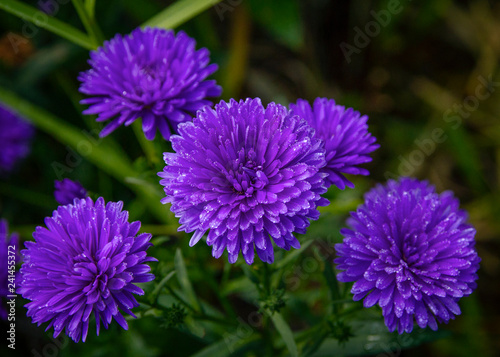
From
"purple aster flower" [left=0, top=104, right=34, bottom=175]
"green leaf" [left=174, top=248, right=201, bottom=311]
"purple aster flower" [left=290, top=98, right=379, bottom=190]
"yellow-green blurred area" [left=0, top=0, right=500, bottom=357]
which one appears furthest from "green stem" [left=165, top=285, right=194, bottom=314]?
"purple aster flower" [left=0, top=104, right=34, bottom=175]

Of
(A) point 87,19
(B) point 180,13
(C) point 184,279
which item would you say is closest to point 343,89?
(B) point 180,13

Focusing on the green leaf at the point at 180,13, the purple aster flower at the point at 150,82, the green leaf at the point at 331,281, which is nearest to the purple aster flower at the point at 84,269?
the purple aster flower at the point at 150,82

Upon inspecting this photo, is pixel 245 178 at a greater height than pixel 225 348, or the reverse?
pixel 245 178

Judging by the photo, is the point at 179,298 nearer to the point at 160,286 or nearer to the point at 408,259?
the point at 160,286

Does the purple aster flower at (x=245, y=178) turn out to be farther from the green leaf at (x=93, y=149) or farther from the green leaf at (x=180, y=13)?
the green leaf at (x=93, y=149)

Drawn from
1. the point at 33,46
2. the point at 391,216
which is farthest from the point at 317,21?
the point at 391,216

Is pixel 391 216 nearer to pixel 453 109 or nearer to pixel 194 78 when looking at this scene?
pixel 194 78

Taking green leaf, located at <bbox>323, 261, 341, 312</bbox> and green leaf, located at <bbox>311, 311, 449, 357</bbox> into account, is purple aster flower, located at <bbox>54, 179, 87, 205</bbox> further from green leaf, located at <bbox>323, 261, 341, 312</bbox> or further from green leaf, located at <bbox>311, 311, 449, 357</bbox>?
green leaf, located at <bbox>311, 311, 449, 357</bbox>
